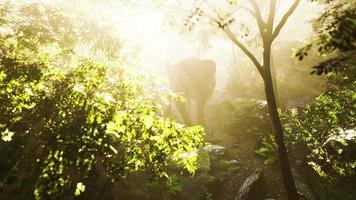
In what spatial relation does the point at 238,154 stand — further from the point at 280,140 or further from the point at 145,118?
the point at 145,118

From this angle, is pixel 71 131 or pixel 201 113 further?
pixel 201 113

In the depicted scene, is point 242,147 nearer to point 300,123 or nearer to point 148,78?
point 300,123

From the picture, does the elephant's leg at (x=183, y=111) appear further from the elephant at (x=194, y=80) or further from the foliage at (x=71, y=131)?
the foliage at (x=71, y=131)

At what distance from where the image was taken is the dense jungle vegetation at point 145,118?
4348 millimetres

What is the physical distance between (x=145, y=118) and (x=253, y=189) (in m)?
7.42

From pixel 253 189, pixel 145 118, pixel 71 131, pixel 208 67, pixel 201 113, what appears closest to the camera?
pixel 71 131

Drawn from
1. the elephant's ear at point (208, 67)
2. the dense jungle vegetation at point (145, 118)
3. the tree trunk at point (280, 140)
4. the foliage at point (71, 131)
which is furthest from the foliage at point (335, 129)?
the elephant's ear at point (208, 67)

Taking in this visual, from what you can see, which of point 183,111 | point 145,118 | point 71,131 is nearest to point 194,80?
point 183,111

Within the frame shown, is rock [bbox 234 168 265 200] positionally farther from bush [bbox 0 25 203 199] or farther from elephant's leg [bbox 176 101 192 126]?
elephant's leg [bbox 176 101 192 126]

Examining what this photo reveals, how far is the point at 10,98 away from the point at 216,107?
68.3ft

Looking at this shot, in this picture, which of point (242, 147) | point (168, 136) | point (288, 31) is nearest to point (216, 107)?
point (242, 147)

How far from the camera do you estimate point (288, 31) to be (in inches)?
1973

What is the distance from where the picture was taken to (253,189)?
1131cm

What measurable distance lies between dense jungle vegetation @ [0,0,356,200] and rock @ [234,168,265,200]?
49mm
